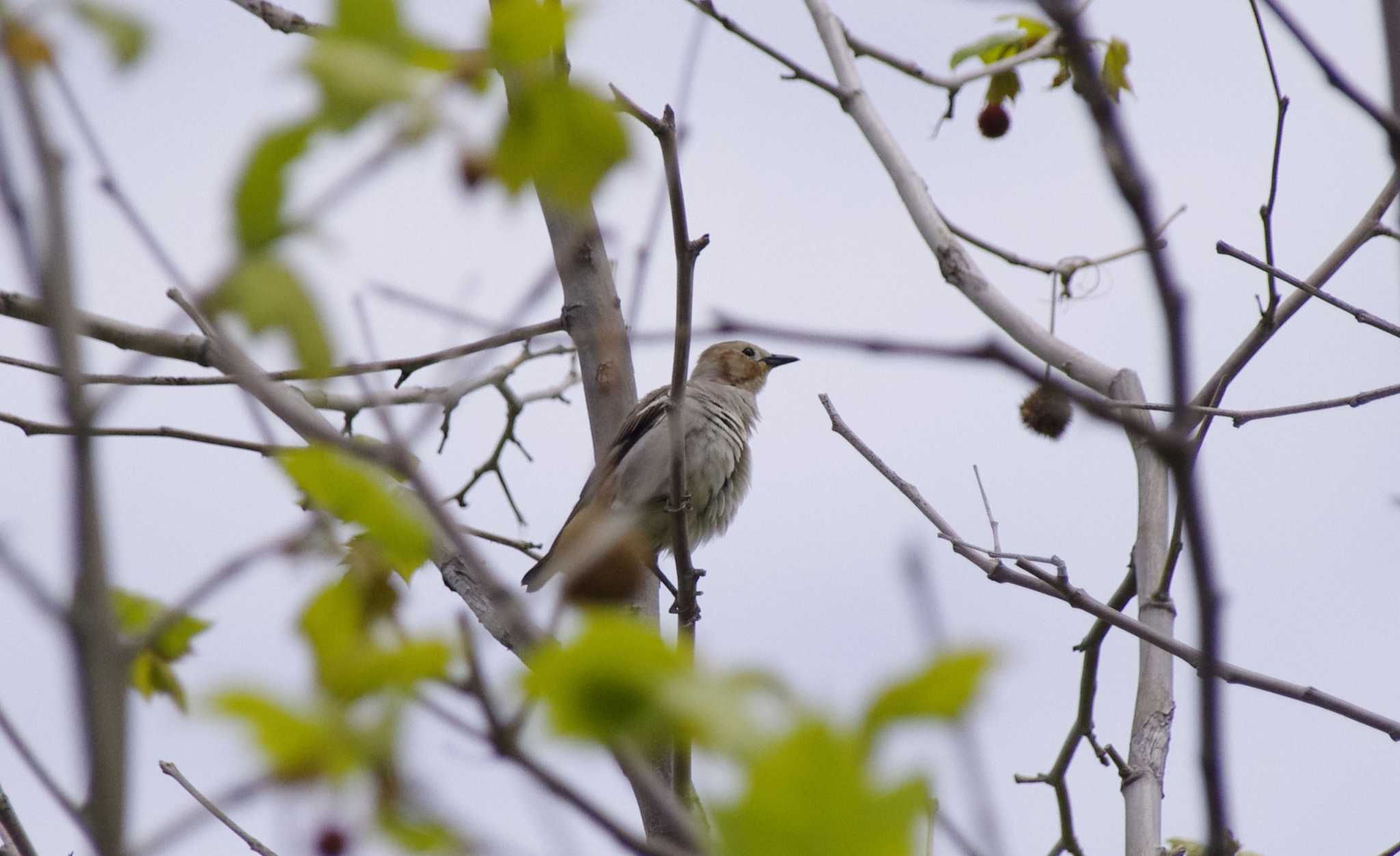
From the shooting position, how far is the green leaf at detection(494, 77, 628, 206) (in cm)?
169

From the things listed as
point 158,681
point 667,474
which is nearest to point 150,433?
point 158,681

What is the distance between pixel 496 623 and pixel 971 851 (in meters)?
2.74

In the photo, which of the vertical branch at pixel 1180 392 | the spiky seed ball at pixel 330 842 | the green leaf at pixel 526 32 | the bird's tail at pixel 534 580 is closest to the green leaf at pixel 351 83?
the green leaf at pixel 526 32

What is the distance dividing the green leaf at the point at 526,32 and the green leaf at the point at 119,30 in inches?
16.5

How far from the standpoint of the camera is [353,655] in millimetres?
1492

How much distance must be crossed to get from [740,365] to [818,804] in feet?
31.2

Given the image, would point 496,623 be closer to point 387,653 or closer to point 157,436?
point 157,436

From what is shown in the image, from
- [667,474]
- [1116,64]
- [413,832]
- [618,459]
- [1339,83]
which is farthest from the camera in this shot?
[667,474]

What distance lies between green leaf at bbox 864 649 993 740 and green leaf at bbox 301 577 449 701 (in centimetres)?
45

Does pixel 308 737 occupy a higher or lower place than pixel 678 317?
lower

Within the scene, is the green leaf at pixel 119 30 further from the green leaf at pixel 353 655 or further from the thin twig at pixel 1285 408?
the thin twig at pixel 1285 408

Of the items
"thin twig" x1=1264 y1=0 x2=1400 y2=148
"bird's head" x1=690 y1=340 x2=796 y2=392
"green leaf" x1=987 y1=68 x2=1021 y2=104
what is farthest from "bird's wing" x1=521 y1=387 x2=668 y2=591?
"thin twig" x1=1264 y1=0 x2=1400 y2=148

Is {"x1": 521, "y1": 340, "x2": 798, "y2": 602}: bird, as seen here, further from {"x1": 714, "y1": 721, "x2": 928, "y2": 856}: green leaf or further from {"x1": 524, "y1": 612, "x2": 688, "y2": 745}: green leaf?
{"x1": 714, "y1": 721, "x2": 928, "y2": 856}: green leaf

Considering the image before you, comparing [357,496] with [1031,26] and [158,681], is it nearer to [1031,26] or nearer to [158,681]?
[158,681]
